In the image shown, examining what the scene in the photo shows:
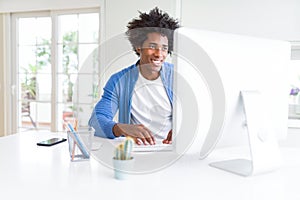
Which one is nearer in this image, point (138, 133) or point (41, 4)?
point (138, 133)

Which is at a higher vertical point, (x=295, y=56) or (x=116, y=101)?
(x=295, y=56)

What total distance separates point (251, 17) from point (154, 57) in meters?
1.65

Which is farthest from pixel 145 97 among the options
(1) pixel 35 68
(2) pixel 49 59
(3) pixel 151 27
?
(1) pixel 35 68

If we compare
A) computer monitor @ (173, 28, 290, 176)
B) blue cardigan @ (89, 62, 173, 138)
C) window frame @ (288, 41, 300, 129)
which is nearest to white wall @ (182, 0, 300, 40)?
window frame @ (288, 41, 300, 129)

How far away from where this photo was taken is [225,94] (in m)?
0.95

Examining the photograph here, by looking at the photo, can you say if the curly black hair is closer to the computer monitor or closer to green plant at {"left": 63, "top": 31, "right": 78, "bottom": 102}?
the computer monitor

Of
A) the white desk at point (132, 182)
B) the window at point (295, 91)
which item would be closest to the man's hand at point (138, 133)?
the white desk at point (132, 182)

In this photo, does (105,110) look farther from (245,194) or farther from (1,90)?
(1,90)

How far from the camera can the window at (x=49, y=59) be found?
11.1 feet

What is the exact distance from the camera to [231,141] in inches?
40.2

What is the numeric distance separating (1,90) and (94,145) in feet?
9.50

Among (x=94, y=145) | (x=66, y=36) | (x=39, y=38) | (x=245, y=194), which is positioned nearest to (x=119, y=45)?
(x=66, y=36)

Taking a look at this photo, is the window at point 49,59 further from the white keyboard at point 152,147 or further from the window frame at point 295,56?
the white keyboard at point 152,147

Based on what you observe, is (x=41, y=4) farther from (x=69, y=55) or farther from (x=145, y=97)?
(x=145, y=97)
